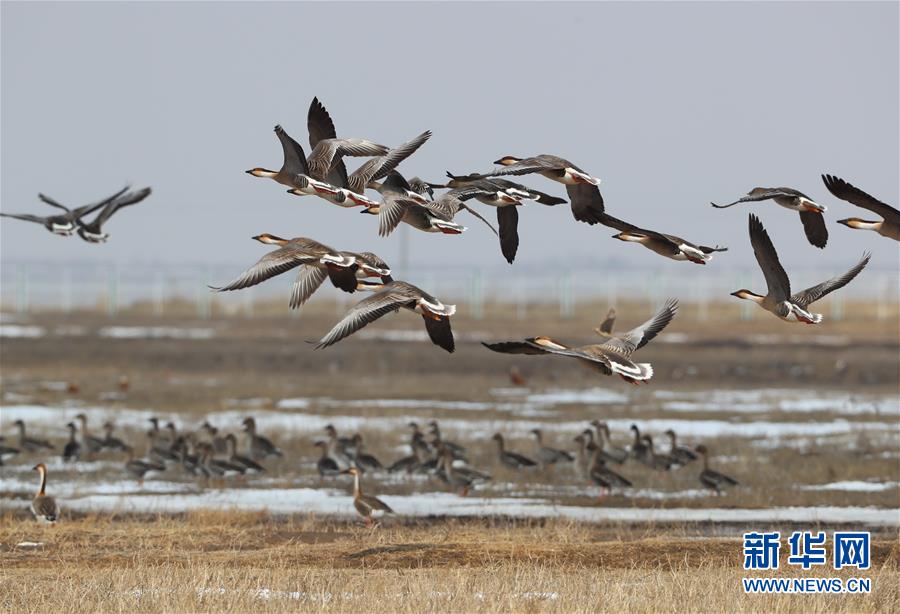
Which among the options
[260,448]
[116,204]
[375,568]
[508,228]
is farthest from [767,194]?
[260,448]

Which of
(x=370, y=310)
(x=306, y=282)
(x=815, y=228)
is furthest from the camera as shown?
(x=306, y=282)

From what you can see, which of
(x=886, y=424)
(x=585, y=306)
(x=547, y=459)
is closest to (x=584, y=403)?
(x=886, y=424)

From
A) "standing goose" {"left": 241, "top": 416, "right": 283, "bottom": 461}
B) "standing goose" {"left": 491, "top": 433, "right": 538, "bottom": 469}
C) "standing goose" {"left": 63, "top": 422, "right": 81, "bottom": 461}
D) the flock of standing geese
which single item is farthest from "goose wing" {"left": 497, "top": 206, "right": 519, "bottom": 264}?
"standing goose" {"left": 63, "top": 422, "right": 81, "bottom": 461}

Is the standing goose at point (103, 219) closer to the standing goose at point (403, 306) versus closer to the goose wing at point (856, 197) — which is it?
the standing goose at point (403, 306)

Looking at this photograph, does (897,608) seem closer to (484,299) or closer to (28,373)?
(28,373)

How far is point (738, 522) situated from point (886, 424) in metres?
11.5

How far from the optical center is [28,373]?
42.3 m

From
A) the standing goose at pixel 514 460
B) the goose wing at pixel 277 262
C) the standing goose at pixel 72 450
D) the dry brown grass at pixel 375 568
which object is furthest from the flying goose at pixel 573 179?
the standing goose at pixel 72 450

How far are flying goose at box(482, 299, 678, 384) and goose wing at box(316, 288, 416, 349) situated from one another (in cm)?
69

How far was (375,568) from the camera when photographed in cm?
1413

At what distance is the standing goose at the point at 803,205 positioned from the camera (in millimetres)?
12070

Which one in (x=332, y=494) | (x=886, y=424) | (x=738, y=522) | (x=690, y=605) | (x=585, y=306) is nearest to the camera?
(x=690, y=605)

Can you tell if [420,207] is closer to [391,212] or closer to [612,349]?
[391,212]

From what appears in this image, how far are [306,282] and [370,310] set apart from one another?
158cm
